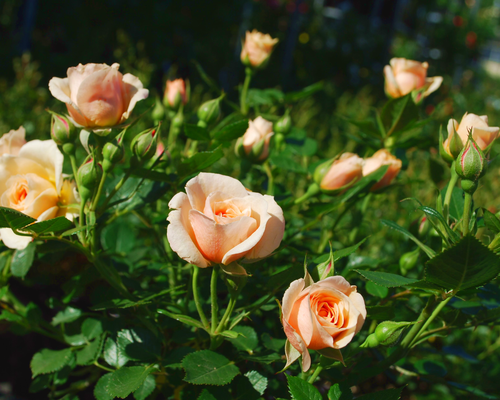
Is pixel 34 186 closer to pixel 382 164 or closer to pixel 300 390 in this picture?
pixel 300 390

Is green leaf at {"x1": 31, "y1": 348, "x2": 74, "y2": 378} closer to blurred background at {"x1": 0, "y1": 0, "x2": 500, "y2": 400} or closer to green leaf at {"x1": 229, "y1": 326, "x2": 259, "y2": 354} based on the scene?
green leaf at {"x1": 229, "y1": 326, "x2": 259, "y2": 354}

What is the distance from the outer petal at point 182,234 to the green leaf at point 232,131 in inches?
9.4

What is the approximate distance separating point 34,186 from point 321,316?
0.42 meters

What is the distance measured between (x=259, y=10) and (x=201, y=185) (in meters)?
5.34

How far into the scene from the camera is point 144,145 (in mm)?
607

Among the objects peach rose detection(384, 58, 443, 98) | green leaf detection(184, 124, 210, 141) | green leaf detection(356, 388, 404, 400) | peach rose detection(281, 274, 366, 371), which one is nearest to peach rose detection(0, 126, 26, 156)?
green leaf detection(184, 124, 210, 141)

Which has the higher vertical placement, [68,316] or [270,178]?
[270,178]

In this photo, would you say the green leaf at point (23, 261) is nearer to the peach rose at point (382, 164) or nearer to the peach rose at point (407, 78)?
the peach rose at point (382, 164)

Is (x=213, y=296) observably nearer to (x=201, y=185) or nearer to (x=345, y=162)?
(x=201, y=185)

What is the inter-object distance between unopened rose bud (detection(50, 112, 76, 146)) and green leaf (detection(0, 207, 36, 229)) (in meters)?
0.18

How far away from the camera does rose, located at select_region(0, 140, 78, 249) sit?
0.58m

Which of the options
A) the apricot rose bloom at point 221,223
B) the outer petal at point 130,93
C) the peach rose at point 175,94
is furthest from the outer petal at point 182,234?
the peach rose at point 175,94

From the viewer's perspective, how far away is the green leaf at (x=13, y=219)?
0.48 meters

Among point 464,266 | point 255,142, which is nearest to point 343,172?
point 255,142
